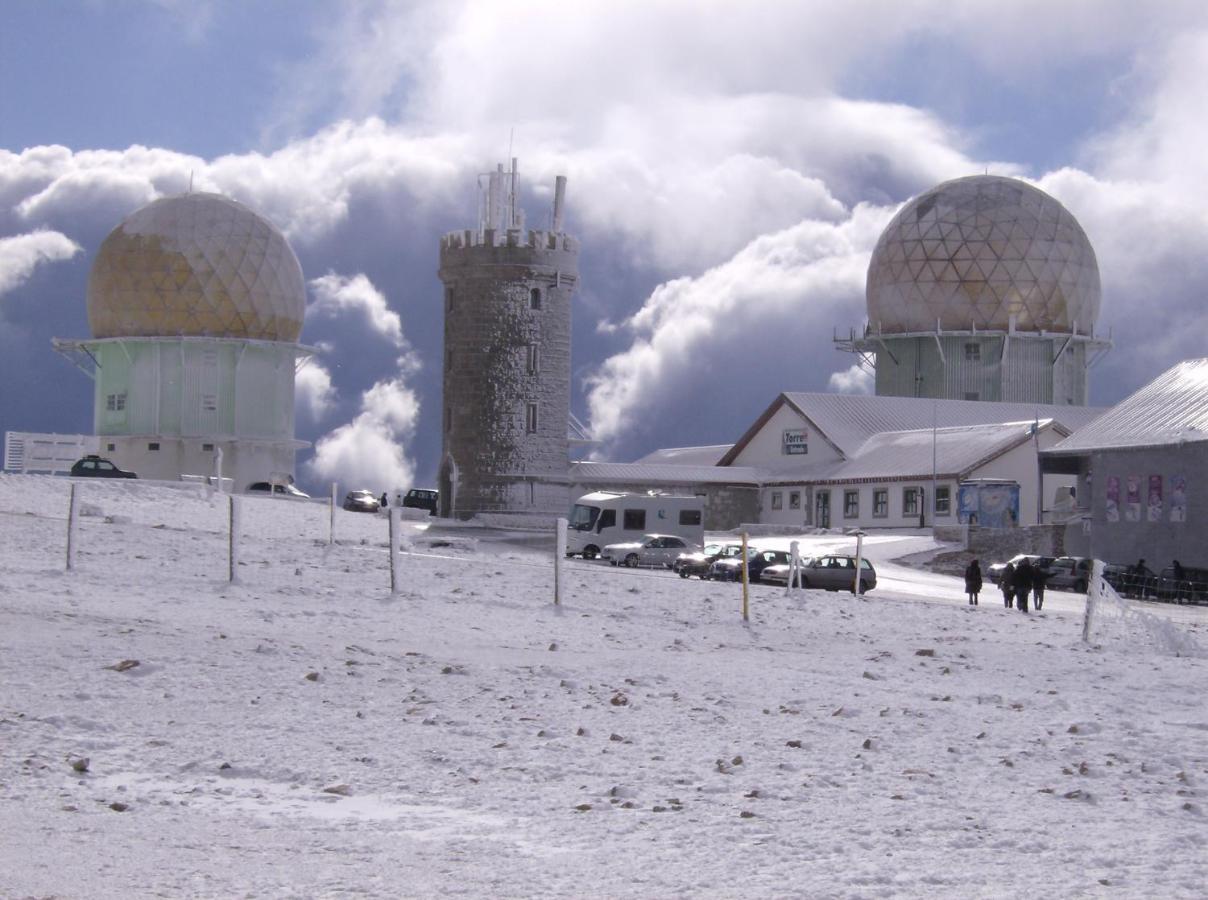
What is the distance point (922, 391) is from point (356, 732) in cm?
6855

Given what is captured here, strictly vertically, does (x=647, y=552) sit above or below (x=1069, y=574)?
above

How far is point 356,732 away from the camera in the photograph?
40.7 feet

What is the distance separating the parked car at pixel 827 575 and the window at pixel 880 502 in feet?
79.5

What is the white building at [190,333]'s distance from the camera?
61.3 m

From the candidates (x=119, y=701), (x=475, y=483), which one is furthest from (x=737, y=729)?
(x=475, y=483)

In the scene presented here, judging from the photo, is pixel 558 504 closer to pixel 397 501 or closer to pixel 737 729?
pixel 397 501

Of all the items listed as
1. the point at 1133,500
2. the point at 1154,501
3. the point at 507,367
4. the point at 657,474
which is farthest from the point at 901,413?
the point at 1154,501

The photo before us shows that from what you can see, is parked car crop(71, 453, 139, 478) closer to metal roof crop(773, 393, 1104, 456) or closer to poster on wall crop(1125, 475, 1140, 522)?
metal roof crop(773, 393, 1104, 456)

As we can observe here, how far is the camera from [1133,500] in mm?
48219

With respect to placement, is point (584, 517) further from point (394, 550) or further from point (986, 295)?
point (986, 295)

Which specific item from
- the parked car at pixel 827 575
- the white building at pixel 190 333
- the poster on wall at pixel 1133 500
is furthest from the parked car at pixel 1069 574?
the white building at pixel 190 333

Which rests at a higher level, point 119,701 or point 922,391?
point 922,391

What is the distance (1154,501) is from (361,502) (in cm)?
2914

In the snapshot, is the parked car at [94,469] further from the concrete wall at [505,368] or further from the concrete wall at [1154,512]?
the concrete wall at [1154,512]
